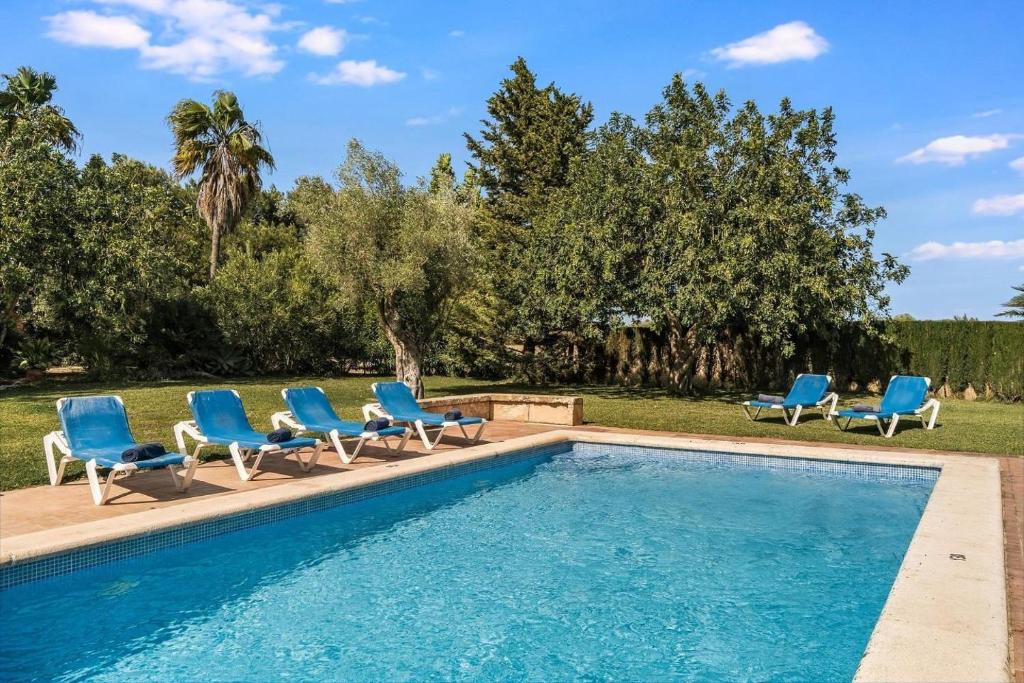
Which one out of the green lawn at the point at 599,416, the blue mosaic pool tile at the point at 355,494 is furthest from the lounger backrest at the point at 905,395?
the blue mosaic pool tile at the point at 355,494

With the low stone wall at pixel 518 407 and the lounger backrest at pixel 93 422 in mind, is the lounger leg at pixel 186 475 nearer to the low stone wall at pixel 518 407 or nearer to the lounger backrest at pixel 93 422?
the lounger backrest at pixel 93 422

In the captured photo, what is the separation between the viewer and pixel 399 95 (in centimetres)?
1597

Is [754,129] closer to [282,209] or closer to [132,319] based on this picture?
[132,319]

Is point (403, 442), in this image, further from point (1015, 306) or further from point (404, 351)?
point (1015, 306)

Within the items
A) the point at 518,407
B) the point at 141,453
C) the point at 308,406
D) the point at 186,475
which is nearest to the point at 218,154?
the point at 518,407

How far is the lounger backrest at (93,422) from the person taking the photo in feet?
24.9

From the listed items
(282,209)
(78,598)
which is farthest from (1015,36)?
(282,209)

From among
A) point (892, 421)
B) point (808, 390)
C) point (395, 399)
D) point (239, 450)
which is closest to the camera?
point (239, 450)

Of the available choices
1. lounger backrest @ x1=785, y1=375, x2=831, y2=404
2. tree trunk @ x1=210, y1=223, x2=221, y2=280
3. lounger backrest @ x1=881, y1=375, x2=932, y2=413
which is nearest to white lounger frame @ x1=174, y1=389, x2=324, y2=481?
lounger backrest @ x1=785, y1=375, x2=831, y2=404

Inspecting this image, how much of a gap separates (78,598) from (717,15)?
1345cm

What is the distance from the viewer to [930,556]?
221 inches

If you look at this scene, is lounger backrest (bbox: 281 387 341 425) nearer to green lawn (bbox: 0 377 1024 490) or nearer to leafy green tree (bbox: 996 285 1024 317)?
green lawn (bbox: 0 377 1024 490)

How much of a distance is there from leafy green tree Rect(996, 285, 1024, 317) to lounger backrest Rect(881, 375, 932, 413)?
25.6m

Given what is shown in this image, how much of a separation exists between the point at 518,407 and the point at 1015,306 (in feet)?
100
